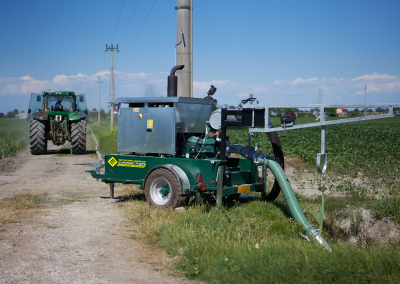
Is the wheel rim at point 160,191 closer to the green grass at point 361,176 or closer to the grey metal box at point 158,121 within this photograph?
the grey metal box at point 158,121

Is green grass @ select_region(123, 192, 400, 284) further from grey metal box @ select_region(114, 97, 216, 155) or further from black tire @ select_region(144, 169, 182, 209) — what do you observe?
grey metal box @ select_region(114, 97, 216, 155)

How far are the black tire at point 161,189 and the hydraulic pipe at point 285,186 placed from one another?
1267 mm

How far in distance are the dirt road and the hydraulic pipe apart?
2.41m

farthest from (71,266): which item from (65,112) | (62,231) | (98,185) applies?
(65,112)

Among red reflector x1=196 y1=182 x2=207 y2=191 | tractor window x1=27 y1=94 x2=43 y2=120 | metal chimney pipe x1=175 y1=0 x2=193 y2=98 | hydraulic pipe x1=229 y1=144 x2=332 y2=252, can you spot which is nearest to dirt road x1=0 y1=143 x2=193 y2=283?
red reflector x1=196 y1=182 x2=207 y2=191

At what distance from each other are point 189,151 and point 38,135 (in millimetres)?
13049

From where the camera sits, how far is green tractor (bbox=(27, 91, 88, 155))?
62.2 ft

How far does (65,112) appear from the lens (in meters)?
19.5

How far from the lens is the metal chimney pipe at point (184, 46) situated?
1030 centimetres

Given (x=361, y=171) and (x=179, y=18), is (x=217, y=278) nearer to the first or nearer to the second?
(x=179, y=18)

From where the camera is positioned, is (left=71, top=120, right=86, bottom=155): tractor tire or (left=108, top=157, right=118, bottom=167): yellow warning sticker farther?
(left=71, top=120, right=86, bottom=155): tractor tire

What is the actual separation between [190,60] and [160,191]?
4.00m

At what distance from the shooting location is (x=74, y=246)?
577cm

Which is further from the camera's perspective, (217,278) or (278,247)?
(278,247)
